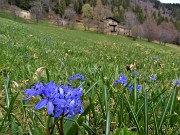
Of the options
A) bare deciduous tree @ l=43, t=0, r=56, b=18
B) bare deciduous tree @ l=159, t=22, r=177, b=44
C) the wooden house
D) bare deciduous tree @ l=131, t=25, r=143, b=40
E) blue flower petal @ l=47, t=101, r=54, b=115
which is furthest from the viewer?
bare deciduous tree @ l=159, t=22, r=177, b=44

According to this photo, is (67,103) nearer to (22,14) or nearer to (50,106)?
(50,106)

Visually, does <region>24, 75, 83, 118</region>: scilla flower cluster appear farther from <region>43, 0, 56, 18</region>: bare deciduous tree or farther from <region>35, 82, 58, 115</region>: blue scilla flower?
<region>43, 0, 56, 18</region>: bare deciduous tree

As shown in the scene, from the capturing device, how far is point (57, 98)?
4.26ft

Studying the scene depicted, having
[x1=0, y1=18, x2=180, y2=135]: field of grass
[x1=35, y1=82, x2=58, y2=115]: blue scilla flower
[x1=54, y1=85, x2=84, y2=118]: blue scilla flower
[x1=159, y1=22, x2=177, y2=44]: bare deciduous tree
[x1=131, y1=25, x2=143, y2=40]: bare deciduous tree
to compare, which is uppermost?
[x1=35, y1=82, x2=58, y2=115]: blue scilla flower

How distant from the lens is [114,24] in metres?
125

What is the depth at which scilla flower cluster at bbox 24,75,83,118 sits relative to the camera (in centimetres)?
127

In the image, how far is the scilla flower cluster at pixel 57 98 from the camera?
127cm

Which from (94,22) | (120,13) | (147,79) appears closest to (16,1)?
(94,22)

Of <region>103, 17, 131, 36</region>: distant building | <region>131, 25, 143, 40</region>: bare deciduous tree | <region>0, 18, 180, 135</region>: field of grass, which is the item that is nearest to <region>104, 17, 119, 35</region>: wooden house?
<region>103, 17, 131, 36</region>: distant building

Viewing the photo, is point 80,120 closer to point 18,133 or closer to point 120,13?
point 18,133

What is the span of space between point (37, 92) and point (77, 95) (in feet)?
0.67

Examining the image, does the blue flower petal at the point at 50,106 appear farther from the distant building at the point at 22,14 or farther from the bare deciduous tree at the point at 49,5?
the bare deciduous tree at the point at 49,5

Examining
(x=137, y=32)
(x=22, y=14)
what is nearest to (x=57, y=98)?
(x=22, y=14)

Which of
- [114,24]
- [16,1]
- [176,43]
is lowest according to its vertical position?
[176,43]
